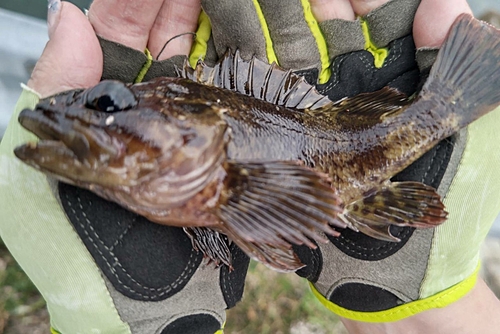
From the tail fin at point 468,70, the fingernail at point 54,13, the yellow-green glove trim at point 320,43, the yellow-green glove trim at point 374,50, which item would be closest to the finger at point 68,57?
the fingernail at point 54,13

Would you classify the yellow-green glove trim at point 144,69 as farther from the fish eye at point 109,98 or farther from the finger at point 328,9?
the finger at point 328,9

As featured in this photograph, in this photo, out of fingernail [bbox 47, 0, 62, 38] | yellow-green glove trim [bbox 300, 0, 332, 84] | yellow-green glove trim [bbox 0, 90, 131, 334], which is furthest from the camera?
yellow-green glove trim [bbox 300, 0, 332, 84]

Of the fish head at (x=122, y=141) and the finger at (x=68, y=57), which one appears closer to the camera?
the fish head at (x=122, y=141)

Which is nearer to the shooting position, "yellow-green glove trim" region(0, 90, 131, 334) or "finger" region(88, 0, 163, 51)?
"yellow-green glove trim" region(0, 90, 131, 334)

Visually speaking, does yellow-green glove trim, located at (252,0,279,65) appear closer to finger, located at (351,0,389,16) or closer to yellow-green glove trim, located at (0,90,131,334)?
finger, located at (351,0,389,16)

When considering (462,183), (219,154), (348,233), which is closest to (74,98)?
(219,154)

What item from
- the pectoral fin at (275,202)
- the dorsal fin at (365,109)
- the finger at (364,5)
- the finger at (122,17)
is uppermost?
the finger at (364,5)

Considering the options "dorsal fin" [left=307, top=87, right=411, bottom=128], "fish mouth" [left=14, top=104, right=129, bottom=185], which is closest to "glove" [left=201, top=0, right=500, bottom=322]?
"dorsal fin" [left=307, top=87, right=411, bottom=128]

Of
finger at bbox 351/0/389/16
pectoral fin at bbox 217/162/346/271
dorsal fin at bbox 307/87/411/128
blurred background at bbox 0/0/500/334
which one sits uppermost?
finger at bbox 351/0/389/16
